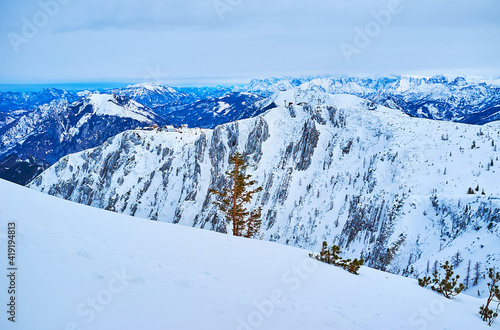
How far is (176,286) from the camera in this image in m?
7.15

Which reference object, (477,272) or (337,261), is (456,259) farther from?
(337,261)

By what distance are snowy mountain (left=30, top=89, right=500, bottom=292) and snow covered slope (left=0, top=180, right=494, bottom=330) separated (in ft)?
55.3

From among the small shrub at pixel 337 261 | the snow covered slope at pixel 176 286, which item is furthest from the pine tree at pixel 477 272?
the small shrub at pixel 337 261

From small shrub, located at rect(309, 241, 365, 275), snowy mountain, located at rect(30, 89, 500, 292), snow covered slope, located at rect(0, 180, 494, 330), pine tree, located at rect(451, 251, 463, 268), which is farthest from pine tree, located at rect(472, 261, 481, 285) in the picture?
small shrub, located at rect(309, 241, 365, 275)

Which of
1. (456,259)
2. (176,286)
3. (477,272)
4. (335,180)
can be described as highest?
(335,180)

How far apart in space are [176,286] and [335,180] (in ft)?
208

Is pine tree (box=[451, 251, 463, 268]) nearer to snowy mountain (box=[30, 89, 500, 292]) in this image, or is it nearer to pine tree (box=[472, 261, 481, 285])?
snowy mountain (box=[30, 89, 500, 292])

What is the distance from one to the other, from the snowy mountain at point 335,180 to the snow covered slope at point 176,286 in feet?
55.3

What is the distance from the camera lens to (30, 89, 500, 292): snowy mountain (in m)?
35.4

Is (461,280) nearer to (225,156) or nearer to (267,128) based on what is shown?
(267,128)

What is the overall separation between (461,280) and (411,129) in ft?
171

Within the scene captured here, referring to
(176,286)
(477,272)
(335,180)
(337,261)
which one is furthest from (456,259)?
(335,180)

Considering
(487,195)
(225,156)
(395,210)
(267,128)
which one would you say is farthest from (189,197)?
(487,195)

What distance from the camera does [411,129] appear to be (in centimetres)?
6469
